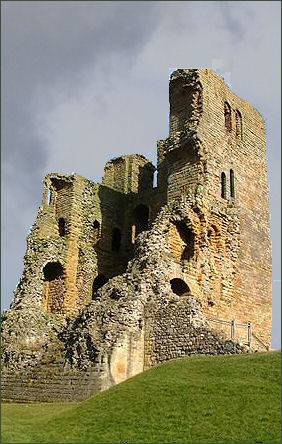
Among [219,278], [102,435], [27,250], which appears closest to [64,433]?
[102,435]

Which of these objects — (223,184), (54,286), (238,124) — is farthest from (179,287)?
(238,124)

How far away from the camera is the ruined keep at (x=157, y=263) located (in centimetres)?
1992

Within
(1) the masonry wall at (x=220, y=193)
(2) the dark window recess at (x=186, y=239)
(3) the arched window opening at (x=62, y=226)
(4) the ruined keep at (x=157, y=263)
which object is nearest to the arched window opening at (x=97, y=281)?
(4) the ruined keep at (x=157, y=263)

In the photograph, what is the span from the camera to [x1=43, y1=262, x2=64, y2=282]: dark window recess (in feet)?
92.9

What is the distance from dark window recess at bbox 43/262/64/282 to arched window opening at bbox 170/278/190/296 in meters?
6.57

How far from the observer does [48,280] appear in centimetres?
2842

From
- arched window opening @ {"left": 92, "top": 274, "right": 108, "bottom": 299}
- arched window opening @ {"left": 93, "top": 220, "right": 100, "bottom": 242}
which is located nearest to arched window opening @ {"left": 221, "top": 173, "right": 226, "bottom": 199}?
arched window opening @ {"left": 93, "top": 220, "right": 100, "bottom": 242}

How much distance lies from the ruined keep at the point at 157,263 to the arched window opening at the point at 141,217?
0.11 metres

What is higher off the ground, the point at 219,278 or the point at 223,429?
the point at 219,278

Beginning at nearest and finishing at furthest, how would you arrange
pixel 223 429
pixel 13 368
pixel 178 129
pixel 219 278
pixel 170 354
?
pixel 223 429, pixel 170 354, pixel 13 368, pixel 219 278, pixel 178 129

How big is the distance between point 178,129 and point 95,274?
790cm

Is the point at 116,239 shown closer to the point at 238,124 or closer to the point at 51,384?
the point at 238,124

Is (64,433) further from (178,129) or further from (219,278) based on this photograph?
(178,129)

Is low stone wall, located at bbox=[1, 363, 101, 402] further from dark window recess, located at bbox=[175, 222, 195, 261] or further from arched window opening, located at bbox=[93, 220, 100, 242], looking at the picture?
arched window opening, located at bbox=[93, 220, 100, 242]
